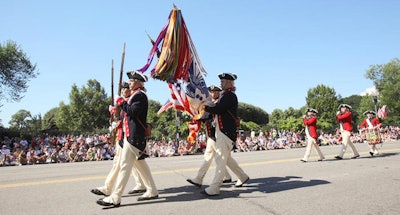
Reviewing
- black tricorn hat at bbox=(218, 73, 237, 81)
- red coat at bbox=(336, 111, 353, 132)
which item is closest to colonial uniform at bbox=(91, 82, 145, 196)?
black tricorn hat at bbox=(218, 73, 237, 81)

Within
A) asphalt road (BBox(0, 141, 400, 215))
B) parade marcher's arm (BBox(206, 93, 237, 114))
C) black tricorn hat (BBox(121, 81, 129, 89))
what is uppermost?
black tricorn hat (BBox(121, 81, 129, 89))

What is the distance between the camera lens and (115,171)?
5.39 m

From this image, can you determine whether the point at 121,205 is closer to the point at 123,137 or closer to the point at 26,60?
the point at 123,137

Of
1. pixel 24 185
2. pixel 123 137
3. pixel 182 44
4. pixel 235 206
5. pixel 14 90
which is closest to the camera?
pixel 235 206

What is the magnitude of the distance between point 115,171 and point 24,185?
10.2ft

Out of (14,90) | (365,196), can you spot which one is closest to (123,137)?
(365,196)

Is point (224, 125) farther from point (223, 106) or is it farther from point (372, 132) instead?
point (372, 132)

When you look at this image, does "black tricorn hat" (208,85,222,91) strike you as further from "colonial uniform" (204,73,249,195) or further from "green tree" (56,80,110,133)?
"green tree" (56,80,110,133)

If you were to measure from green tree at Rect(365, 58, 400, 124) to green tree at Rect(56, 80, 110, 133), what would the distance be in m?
51.8

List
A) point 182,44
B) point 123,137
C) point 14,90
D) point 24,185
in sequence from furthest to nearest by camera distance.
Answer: point 14,90 → point 182,44 → point 24,185 → point 123,137

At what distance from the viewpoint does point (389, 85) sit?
56.8m

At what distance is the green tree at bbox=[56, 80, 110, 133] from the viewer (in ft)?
163

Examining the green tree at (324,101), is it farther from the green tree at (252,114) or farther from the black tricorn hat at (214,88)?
the black tricorn hat at (214,88)

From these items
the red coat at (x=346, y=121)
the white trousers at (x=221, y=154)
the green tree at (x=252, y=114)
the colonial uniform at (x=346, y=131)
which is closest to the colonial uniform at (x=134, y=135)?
the white trousers at (x=221, y=154)
